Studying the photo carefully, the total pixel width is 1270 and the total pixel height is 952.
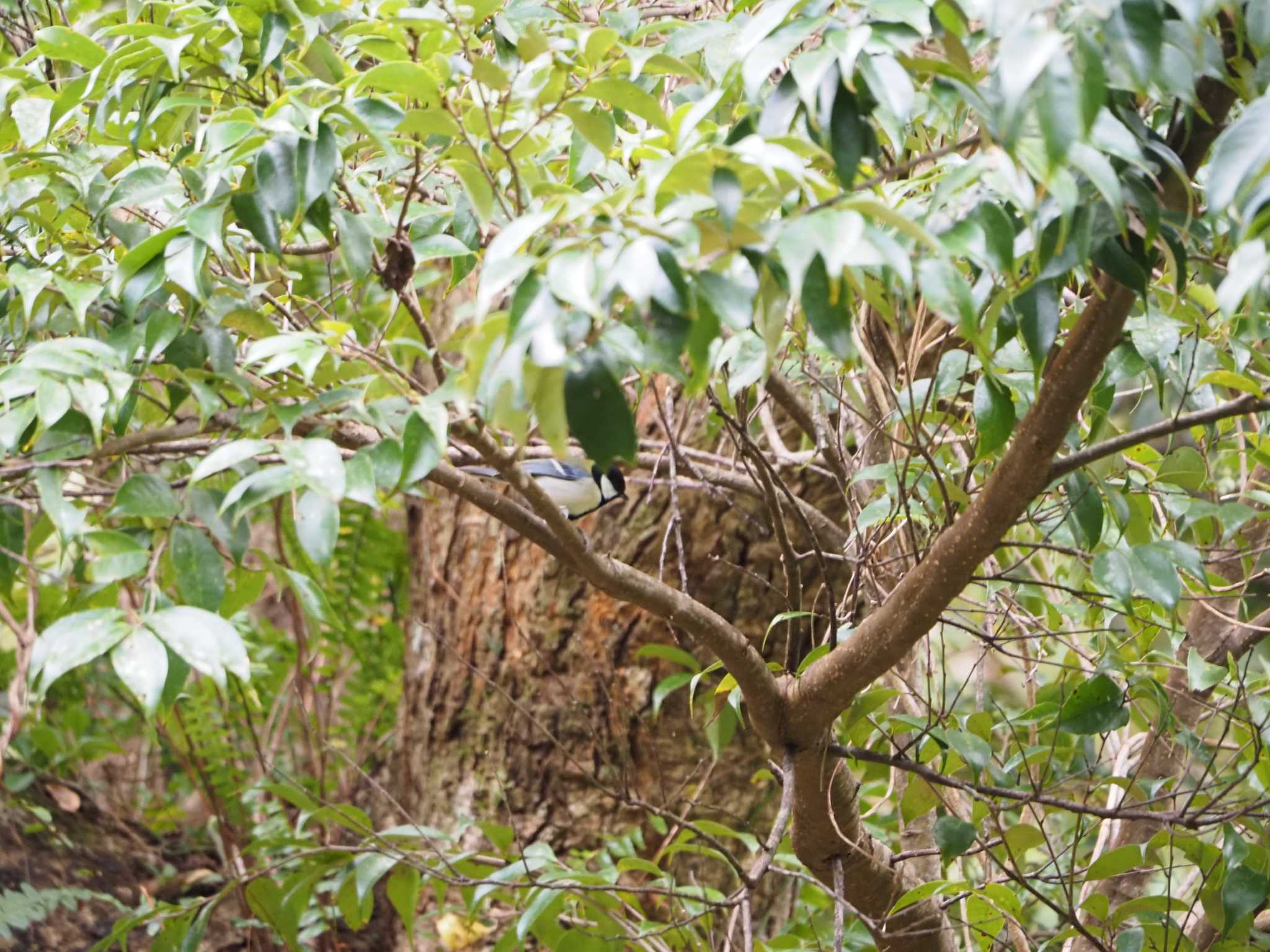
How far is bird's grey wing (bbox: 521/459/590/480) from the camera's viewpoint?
316 centimetres

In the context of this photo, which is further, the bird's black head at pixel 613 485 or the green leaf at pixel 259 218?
the bird's black head at pixel 613 485

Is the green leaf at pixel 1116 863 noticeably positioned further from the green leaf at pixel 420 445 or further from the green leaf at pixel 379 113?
the green leaf at pixel 379 113

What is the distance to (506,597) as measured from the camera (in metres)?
2.84

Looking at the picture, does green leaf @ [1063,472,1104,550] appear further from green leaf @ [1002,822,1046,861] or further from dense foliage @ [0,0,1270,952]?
green leaf @ [1002,822,1046,861]

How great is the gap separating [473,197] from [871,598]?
41.4 inches

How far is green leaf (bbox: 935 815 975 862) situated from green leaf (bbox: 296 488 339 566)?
1.03 meters

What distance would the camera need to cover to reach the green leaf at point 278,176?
124 centimetres

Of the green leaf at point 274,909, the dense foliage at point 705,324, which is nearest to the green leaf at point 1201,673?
the dense foliage at point 705,324

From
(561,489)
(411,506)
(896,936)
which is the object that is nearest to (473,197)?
(896,936)

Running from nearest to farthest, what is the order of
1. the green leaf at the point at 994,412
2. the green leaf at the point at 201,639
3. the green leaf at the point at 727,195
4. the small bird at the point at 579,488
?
the green leaf at the point at 727,195 < the green leaf at the point at 201,639 < the green leaf at the point at 994,412 < the small bird at the point at 579,488

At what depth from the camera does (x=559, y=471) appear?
10.7ft

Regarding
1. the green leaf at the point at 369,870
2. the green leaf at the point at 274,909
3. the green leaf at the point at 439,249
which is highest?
the green leaf at the point at 439,249

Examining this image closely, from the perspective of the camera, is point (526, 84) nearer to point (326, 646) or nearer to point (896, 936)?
point (896, 936)

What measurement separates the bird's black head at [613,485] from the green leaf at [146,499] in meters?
1.74
